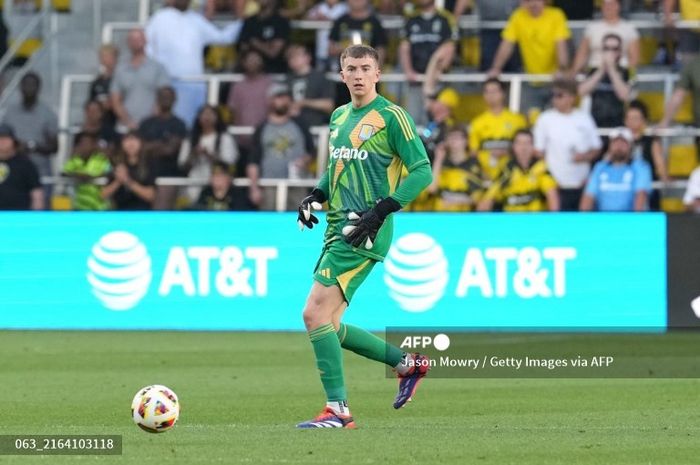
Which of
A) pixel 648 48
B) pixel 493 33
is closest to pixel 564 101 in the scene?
pixel 493 33

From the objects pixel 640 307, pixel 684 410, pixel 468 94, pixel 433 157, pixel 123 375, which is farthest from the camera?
pixel 468 94

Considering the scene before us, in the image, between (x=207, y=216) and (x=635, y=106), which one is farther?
(x=635, y=106)

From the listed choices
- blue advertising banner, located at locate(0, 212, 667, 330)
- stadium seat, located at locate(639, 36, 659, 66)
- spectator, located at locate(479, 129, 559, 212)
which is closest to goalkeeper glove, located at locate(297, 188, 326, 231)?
blue advertising banner, located at locate(0, 212, 667, 330)

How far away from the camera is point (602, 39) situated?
71.7 ft

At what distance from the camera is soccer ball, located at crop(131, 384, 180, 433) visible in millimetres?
9609

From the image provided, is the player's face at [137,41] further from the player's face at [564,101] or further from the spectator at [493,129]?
the player's face at [564,101]

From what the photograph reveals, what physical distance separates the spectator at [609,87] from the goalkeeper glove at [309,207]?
11.5m

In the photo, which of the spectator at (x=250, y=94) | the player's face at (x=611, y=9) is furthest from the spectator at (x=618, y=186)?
the spectator at (x=250, y=94)

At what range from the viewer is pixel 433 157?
2073 centimetres

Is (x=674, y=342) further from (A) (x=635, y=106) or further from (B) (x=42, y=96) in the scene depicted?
(B) (x=42, y=96)

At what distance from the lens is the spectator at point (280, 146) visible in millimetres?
21672

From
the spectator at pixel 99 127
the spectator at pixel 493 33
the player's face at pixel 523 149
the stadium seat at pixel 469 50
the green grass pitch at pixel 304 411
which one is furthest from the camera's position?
the stadium seat at pixel 469 50

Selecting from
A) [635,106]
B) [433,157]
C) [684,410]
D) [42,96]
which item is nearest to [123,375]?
[684,410]

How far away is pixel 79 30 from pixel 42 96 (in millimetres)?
1288
